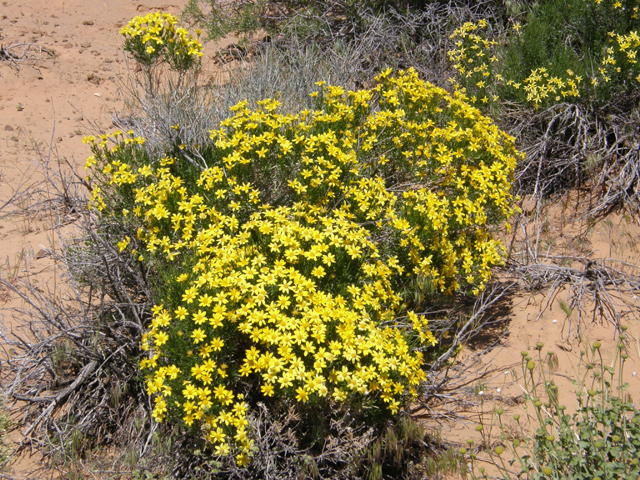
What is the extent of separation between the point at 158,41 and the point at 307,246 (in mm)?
1890

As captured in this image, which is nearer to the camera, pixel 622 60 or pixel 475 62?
pixel 622 60

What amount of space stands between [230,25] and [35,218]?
4065 mm

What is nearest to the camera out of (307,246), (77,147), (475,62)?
(307,246)

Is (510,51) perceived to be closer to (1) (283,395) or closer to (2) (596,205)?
(2) (596,205)

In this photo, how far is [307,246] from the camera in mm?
2982

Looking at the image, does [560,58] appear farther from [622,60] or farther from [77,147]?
[77,147]

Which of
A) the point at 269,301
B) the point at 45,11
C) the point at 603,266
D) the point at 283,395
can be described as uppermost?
the point at 45,11

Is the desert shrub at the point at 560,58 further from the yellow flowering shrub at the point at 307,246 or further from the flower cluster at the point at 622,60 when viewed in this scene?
the yellow flowering shrub at the point at 307,246

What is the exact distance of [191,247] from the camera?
10.0 ft

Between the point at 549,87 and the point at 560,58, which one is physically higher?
A: the point at 560,58

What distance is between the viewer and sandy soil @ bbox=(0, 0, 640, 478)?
3.54 meters

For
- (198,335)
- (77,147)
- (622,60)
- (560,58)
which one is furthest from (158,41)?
(622,60)

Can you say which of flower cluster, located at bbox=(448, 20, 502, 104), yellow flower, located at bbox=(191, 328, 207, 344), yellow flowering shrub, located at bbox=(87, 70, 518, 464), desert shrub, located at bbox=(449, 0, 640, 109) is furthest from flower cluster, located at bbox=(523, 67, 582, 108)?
yellow flower, located at bbox=(191, 328, 207, 344)

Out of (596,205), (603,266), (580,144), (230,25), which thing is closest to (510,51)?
(580,144)
